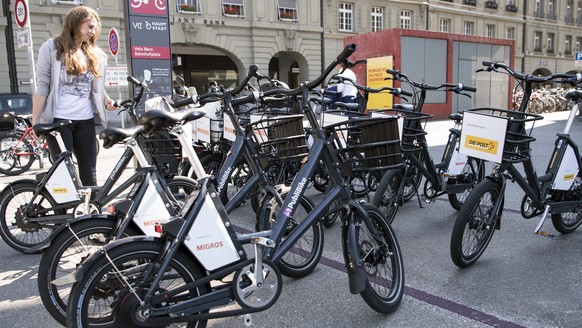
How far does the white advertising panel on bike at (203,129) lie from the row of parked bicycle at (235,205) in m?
1.15

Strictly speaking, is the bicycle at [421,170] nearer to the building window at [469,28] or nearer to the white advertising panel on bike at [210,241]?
the white advertising panel on bike at [210,241]

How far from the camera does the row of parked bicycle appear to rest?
208 cm

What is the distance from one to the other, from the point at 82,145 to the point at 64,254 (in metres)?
1.51

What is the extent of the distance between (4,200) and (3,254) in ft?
1.58

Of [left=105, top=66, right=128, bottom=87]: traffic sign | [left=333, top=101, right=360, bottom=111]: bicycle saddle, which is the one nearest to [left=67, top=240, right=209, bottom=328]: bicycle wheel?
[left=333, top=101, right=360, bottom=111]: bicycle saddle

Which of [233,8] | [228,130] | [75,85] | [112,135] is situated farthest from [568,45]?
[112,135]

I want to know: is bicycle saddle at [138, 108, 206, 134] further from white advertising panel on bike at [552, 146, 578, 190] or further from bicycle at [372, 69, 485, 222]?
white advertising panel on bike at [552, 146, 578, 190]

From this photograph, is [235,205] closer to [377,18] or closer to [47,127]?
[47,127]

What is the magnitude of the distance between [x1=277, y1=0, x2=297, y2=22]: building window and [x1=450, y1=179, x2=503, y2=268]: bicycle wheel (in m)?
24.2

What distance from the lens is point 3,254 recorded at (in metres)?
3.98

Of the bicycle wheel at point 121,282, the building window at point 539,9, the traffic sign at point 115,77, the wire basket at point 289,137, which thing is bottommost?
the bicycle wheel at point 121,282

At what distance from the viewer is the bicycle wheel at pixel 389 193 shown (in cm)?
401

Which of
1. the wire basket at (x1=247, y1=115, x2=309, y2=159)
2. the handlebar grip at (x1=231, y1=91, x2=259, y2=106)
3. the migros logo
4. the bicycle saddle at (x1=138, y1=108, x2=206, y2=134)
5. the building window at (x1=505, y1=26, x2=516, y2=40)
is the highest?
the building window at (x1=505, y1=26, x2=516, y2=40)

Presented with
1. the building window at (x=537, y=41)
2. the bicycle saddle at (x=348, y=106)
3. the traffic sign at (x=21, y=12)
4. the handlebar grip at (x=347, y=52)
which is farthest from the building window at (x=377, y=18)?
the handlebar grip at (x=347, y=52)
